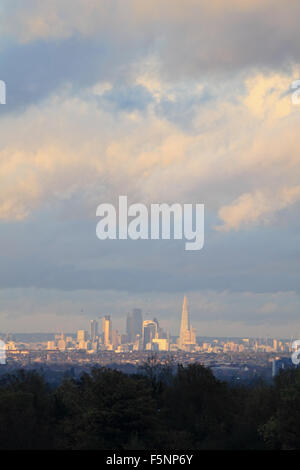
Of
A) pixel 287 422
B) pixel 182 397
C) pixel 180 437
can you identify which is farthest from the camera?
pixel 182 397

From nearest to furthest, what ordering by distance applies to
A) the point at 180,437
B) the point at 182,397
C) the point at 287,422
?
the point at 287,422 → the point at 180,437 → the point at 182,397
